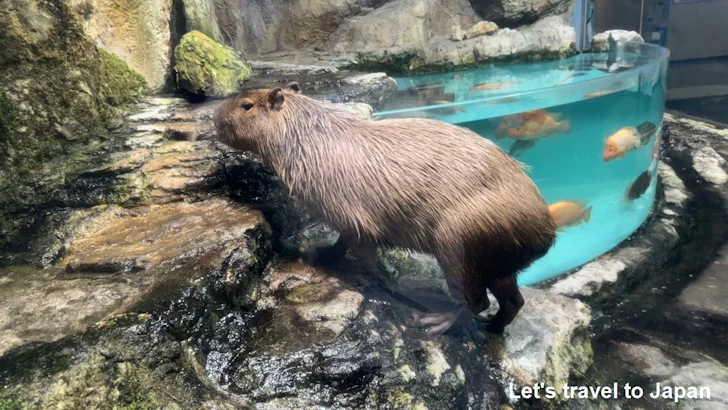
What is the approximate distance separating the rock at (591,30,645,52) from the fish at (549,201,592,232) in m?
2.58

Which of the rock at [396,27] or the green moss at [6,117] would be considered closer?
the green moss at [6,117]

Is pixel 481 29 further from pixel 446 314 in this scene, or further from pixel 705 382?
pixel 446 314

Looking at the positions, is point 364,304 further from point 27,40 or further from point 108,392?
point 27,40

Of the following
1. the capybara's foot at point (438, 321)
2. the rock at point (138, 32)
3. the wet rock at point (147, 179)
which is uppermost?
the rock at point (138, 32)

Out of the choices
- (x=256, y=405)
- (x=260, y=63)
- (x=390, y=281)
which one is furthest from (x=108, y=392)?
(x=260, y=63)

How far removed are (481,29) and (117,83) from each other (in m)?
5.39

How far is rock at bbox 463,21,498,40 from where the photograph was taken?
710cm

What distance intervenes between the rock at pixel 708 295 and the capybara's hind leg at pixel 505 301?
1.90 metres

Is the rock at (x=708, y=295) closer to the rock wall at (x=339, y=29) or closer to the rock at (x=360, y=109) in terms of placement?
the rock at (x=360, y=109)

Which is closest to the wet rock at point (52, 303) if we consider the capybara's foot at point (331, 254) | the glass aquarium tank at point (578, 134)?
the capybara's foot at point (331, 254)

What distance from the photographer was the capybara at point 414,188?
2277mm

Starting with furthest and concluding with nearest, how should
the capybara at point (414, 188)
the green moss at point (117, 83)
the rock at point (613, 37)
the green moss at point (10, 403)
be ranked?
the rock at point (613, 37)
the green moss at point (117, 83)
the capybara at point (414, 188)
the green moss at point (10, 403)

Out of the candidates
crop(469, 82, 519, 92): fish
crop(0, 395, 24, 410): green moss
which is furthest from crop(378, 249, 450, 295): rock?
crop(469, 82, 519, 92): fish

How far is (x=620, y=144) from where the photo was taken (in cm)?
477
